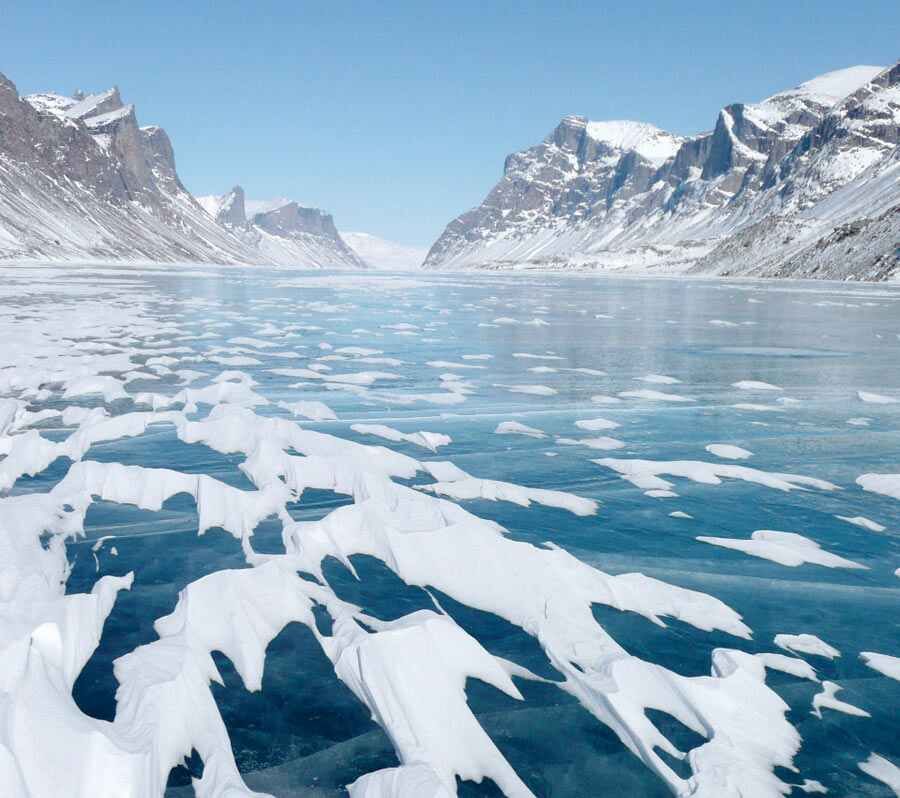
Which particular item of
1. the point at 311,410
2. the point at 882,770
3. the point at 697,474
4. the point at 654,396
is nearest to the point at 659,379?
the point at 654,396

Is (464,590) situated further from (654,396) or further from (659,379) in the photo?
(659,379)

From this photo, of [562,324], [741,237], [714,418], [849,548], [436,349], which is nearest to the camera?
[849,548]

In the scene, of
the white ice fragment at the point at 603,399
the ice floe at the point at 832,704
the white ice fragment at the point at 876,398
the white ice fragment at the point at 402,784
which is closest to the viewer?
the white ice fragment at the point at 402,784

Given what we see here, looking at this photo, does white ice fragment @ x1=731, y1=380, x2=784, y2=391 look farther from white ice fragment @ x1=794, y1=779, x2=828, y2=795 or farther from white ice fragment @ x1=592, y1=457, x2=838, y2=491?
white ice fragment @ x1=794, y1=779, x2=828, y2=795

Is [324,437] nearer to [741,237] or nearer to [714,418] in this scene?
[714,418]

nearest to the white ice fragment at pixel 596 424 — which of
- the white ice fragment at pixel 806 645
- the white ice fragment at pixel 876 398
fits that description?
the white ice fragment at pixel 876 398

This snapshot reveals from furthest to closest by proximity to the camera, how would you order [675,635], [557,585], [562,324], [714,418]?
[562,324] < [714,418] < [557,585] < [675,635]

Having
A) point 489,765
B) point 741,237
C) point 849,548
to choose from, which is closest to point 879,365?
point 849,548

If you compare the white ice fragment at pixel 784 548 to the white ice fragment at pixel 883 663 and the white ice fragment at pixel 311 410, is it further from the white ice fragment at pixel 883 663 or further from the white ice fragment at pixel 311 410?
the white ice fragment at pixel 311 410
